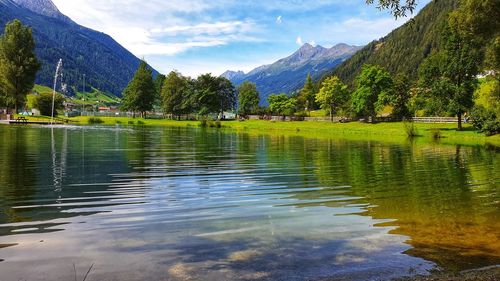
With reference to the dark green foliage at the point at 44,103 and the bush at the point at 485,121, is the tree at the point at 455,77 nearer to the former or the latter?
the bush at the point at 485,121

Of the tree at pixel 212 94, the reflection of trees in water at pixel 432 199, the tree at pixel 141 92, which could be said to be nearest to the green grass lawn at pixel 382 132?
the tree at pixel 212 94

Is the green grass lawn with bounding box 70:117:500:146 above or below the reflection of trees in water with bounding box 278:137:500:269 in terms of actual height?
above

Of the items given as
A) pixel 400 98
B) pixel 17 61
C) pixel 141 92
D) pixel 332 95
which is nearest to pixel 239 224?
pixel 400 98

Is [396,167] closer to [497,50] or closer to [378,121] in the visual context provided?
[497,50]

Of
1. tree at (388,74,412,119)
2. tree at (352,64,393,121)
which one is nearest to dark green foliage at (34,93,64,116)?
tree at (352,64,393,121)

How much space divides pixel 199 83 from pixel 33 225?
164374 mm

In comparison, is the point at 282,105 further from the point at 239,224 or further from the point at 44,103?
the point at 239,224

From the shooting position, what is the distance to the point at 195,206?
17.1m

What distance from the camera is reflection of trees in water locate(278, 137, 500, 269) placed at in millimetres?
11878

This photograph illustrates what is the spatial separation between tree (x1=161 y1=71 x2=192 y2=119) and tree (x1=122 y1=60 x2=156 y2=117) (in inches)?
257

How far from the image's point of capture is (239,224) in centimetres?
1415

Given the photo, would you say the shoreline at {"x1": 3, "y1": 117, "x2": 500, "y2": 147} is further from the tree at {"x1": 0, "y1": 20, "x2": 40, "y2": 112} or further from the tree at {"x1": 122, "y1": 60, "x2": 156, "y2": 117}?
the tree at {"x1": 0, "y1": 20, "x2": 40, "y2": 112}

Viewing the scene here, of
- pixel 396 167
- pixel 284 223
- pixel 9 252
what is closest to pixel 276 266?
pixel 284 223

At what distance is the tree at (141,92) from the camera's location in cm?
Answer: 17238
